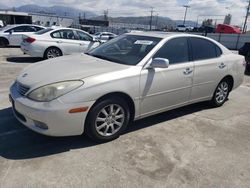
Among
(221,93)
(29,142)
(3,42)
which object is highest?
(221,93)

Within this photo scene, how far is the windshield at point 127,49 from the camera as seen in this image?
13.5 ft

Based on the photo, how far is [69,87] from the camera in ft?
10.8

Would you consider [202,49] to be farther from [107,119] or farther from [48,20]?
[48,20]

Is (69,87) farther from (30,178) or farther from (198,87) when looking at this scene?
(198,87)

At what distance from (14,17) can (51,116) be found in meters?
53.0

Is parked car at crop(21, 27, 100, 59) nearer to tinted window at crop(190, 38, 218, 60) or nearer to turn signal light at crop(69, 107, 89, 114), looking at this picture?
tinted window at crop(190, 38, 218, 60)

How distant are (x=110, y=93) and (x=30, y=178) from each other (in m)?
1.42

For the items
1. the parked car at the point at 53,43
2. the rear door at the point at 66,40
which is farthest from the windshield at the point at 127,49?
the rear door at the point at 66,40

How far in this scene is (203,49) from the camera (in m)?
5.00

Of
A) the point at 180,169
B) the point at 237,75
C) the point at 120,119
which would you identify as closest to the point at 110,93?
the point at 120,119

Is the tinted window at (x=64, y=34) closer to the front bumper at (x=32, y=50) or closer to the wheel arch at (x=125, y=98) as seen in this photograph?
the front bumper at (x=32, y=50)

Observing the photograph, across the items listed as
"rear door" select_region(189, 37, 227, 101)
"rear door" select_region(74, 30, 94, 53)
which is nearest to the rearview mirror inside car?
"rear door" select_region(189, 37, 227, 101)

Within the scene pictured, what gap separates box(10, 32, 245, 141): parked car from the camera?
3277 millimetres

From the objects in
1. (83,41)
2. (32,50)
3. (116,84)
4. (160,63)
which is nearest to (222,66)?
(160,63)
